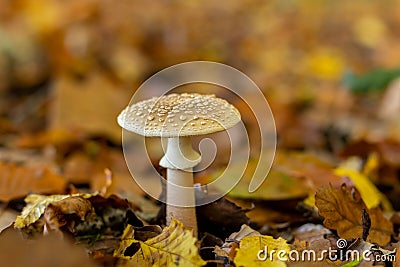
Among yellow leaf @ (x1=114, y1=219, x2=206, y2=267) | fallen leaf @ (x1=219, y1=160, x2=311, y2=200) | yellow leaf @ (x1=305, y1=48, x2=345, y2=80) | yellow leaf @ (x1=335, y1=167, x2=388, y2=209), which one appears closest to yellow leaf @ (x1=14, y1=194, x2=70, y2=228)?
yellow leaf @ (x1=114, y1=219, x2=206, y2=267)

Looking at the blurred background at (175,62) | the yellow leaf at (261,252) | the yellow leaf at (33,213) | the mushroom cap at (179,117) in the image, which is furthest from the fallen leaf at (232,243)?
the blurred background at (175,62)

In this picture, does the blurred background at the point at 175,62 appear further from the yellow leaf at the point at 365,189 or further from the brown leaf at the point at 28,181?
the yellow leaf at the point at 365,189

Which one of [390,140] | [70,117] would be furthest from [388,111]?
[70,117]

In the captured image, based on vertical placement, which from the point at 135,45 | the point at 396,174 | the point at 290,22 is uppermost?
the point at 290,22

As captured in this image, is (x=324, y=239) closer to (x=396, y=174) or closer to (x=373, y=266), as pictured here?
(x=373, y=266)

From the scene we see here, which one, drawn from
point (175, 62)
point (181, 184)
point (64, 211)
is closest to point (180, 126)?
point (181, 184)

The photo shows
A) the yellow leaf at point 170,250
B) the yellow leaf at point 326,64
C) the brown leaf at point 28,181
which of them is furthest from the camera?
the yellow leaf at point 326,64

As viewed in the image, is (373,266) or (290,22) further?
(290,22)
